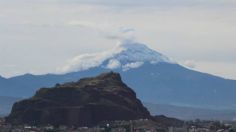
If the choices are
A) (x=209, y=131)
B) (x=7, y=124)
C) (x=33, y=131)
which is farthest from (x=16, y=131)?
(x=209, y=131)

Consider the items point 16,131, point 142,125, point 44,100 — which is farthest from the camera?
point 44,100

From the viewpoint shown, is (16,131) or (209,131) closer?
(16,131)

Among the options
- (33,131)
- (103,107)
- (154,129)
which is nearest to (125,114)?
(103,107)

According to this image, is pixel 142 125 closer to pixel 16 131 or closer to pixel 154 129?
pixel 154 129

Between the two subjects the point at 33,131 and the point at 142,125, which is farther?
the point at 142,125

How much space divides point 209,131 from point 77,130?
25.7m

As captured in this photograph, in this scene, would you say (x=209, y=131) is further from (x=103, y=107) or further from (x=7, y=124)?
(x=7, y=124)

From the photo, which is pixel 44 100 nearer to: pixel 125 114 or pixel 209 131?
pixel 125 114

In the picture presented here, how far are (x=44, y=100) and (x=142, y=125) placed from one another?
76.2 feet

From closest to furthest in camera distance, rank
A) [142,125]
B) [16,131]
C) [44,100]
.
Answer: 1. [16,131]
2. [142,125]
3. [44,100]

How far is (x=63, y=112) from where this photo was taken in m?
195

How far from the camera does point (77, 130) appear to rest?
180 metres

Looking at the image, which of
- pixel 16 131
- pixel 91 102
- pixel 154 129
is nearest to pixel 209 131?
pixel 154 129

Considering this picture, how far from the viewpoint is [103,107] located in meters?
198
